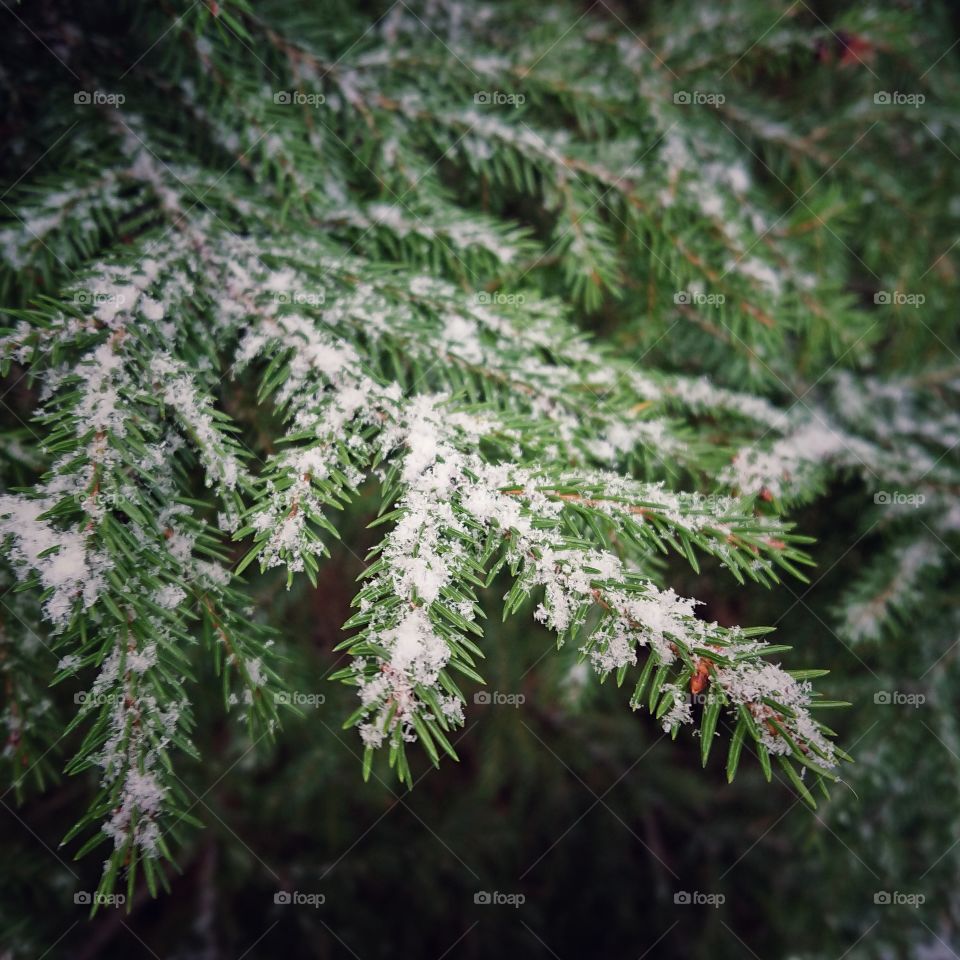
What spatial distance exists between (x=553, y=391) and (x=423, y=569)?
51 centimetres

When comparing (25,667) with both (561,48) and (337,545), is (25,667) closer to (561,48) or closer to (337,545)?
(337,545)

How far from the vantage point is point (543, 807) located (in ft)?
10.1

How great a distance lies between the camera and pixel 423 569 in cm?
85

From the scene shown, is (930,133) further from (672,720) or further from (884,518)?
(672,720)

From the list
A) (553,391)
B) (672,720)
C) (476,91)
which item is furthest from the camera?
(476,91)

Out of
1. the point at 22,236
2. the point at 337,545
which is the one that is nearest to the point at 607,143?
the point at 22,236

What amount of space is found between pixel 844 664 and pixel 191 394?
212 centimetres

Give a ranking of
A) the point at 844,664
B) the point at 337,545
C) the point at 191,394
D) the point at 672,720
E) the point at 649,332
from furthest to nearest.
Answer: the point at 337,545, the point at 844,664, the point at 649,332, the point at 191,394, the point at 672,720

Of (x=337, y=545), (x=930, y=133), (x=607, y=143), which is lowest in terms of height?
(x=337, y=545)

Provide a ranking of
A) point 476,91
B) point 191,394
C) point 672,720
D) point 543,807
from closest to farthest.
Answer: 1. point 672,720
2. point 191,394
3. point 476,91
4. point 543,807

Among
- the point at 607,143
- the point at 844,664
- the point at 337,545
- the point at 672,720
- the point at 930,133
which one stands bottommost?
the point at 337,545

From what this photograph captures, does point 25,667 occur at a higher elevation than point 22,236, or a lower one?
lower

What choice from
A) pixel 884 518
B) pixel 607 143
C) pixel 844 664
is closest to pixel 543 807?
pixel 844 664

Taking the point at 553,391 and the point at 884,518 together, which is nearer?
the point at 553,391
